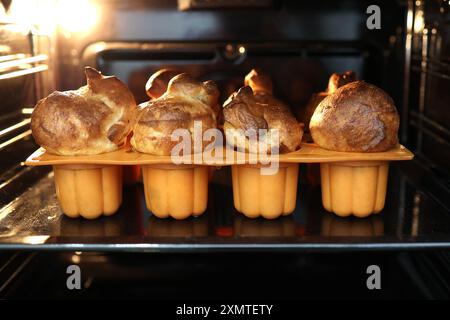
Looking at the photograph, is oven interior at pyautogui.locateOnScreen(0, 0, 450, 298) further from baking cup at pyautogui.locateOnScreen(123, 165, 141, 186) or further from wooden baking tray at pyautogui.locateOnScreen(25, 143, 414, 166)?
wooden baking tray at pyautogui.locateOnScreen(25, 143, 414, 166)

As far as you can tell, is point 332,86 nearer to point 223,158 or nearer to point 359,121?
point 359,121

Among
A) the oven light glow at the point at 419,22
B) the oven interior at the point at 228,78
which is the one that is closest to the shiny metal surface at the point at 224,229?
the oven interior at the point at 228,78

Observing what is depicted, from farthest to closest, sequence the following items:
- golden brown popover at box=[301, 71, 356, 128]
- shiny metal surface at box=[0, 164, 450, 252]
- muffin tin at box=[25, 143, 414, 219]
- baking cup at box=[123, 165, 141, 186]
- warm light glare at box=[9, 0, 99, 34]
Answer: warm light glare at box=[9, 0, 99, 34]
baking cup at box=[123, 165, 141, 186]
golden brown popover at box=[301, 71, 356, 128]
muffin tin at box=[25, 143, 414, 219]
shiny metal surface at box=[0, 164, 450, 252]

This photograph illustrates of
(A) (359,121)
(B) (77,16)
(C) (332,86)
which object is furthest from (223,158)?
(B) (77,16)

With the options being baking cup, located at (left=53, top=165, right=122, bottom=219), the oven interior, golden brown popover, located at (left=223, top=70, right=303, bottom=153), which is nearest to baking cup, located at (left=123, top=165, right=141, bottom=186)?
the oven interior
